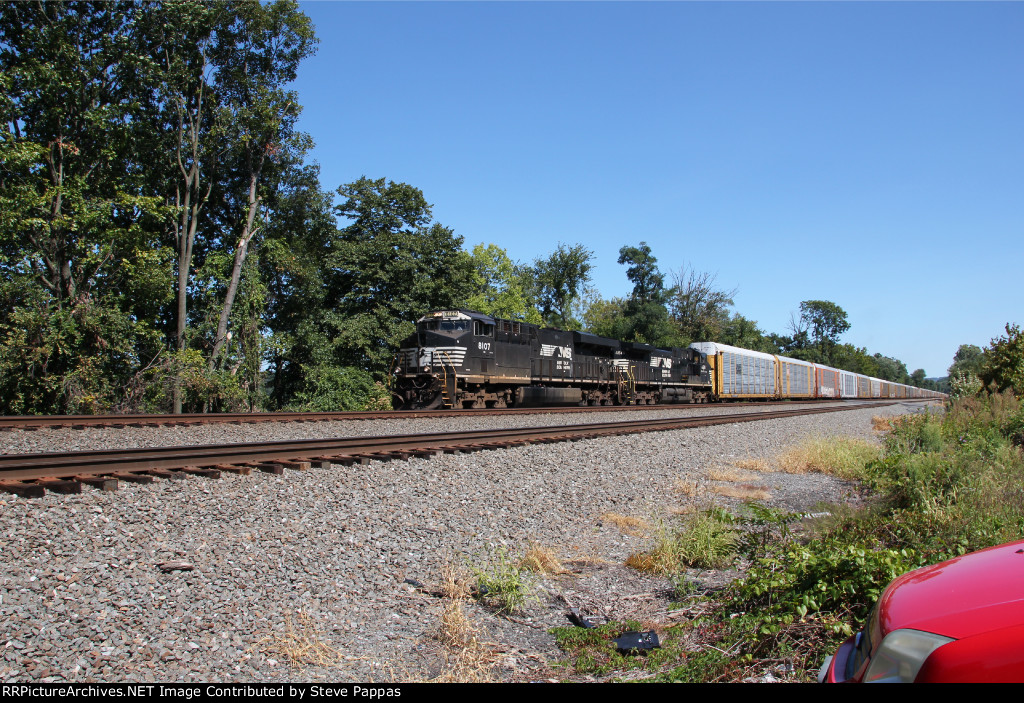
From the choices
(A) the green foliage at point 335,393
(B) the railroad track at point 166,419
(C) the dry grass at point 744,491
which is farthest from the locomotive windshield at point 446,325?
(C) the dry grass at point 744,491

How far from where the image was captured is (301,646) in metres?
3.76

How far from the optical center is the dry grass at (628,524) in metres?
6.75

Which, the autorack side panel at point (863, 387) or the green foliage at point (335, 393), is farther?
the autorack side panel at point (863, 387)

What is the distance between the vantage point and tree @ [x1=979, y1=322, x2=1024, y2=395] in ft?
59.1

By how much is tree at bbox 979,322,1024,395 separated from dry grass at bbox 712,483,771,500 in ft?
42.5

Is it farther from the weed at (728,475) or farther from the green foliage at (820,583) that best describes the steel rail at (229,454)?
the green foliage at (820,583)

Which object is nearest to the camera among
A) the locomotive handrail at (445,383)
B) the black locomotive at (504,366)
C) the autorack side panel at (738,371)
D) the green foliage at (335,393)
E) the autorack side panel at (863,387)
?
the locomotive handrail at (445,383)

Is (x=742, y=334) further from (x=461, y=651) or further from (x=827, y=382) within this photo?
(x=461, y=651)

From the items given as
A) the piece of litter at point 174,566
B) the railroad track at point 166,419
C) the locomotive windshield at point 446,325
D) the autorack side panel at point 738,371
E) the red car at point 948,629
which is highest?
the locomotive windshield at point 446,325

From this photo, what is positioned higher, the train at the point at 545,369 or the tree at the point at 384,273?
the tree at the point at 384,273

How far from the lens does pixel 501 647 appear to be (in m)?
4.08

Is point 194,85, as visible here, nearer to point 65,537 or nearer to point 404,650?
point 65,537

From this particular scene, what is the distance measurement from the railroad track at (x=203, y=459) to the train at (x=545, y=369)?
781 centimetres

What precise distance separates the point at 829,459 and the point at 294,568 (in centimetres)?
950
